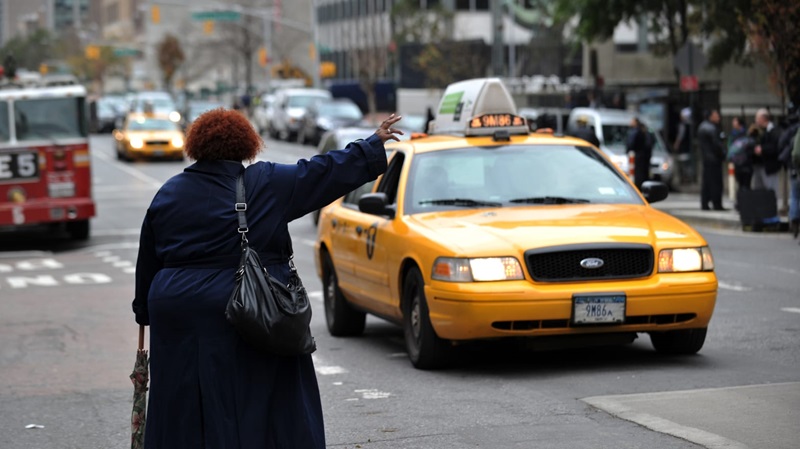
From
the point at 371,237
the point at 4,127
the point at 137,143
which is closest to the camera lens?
the point at 371,237

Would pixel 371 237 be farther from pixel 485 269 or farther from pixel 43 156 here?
pixel 43 156

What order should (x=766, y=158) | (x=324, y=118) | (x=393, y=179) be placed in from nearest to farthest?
(x=393, y=179)
(x=766, y=158)
(x=324, y=118)

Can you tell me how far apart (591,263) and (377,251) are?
2.00 metres

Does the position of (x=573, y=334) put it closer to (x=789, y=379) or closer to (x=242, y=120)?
(x=789, y=379)

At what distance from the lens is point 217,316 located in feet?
17.9

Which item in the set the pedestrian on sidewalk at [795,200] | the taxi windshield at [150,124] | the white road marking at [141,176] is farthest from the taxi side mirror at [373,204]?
the taxi windshield at [150,124]

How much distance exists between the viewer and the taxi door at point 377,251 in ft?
34.9

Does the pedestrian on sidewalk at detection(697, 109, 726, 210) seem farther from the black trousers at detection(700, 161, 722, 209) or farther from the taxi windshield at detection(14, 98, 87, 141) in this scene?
the taxi windshield at detection(14, 98, 87, 141)

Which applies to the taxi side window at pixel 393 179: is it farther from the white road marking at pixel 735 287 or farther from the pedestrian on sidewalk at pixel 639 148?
the pedestrian on sidewalk at pixel 639 148

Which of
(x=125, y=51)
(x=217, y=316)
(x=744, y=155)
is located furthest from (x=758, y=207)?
(x=125, y=51)

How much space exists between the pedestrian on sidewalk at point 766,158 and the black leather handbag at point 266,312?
17878 mm

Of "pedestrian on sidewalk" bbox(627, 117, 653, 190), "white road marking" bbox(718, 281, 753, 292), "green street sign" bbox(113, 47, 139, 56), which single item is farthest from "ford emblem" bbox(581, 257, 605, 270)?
"green street sign" bbox(113, 47, 139, 56)

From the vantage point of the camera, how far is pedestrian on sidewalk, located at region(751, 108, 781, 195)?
2259cm

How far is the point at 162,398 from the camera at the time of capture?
5.45 metres
